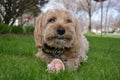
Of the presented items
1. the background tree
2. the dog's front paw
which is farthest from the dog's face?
the background tree

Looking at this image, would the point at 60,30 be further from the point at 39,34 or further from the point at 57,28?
the point at 39,34

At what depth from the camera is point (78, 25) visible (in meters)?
4.90

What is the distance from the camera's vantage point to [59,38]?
4395 millimetres

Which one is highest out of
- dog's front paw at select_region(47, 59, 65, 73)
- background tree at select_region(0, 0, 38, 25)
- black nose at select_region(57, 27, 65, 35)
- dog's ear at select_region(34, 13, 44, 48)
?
black nose at select_region(57, 27, 65, 35)

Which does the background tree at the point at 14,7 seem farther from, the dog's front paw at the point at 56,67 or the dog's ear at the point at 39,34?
the dog's front paw at the point at 56,67

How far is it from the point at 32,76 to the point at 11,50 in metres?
3.20

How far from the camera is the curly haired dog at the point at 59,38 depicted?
4.33 metres

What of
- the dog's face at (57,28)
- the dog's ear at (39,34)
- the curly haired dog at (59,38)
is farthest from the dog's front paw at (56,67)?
the dog's ear at (39,34)

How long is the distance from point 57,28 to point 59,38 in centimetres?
20

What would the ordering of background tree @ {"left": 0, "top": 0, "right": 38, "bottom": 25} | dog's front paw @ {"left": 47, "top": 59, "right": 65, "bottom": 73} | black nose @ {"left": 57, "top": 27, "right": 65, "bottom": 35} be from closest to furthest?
dog's front paw @ {"left": 47, "top": 59, "right": 65, "bottom": 73}
black nose @ {"left": 57, "top": 27, "right": 65, "bottom": 35}
background tree @ {"left": 0, "top": 0, "right": 38, "bottom": 25}

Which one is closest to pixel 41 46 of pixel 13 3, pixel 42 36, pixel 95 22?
pixel 42 36

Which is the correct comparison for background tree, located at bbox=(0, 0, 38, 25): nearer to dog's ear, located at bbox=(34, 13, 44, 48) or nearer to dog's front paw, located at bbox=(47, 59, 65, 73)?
dog's ear, located at bbox=(34, 13, 44, 48)

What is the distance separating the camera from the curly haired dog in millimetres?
4332

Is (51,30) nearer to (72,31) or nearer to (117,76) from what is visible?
(72,31)
